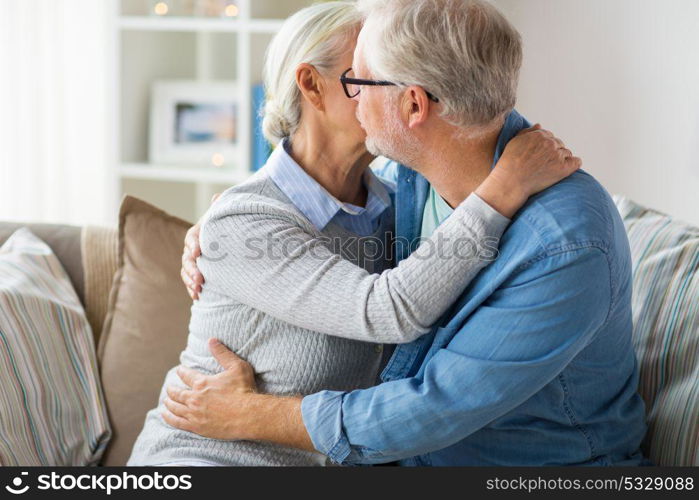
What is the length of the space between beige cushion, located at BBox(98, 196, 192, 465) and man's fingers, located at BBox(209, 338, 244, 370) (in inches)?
16.4

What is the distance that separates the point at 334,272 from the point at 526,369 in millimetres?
315

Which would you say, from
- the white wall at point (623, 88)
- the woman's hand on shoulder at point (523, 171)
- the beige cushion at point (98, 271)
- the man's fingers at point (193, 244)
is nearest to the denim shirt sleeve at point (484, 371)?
the woman's hand on shoulder at point (523, 171)

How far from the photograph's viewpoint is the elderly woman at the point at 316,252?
1165 millimetres

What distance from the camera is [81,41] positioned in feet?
10.6

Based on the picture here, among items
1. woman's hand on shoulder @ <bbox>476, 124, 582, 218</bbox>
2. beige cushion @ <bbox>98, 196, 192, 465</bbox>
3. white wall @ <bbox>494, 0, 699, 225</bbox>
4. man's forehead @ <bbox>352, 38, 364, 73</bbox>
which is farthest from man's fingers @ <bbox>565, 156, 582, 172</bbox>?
white wall @ <bbox>494, 0, 699, 225</bbox>

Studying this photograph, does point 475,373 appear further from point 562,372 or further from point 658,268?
point 658,268

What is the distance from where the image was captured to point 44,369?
1.60 m

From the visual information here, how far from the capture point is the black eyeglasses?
1192 mm

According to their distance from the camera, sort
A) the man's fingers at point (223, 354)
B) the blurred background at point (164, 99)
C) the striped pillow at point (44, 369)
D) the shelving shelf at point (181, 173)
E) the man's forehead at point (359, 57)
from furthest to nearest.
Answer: the shelving shelf at point (181, 173), the blurred background at point (164, 99), the striped pillow at point (44, 369), the man's fingers at point (223, 354), the man's forehead at point (359, 57)

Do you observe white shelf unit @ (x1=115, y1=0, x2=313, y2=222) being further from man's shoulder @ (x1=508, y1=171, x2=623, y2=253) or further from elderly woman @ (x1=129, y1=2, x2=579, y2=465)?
man's shoulder @ (x1=508, y1=171, x2=623, y2=253)

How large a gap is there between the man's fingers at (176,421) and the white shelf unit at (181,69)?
5.64 feet

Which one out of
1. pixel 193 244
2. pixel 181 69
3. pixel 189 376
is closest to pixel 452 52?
pixel 193 244

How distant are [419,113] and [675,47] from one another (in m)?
1.56

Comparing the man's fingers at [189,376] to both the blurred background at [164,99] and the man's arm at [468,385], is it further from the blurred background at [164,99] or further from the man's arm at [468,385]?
the blurred background at [164,99]
